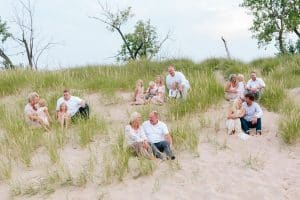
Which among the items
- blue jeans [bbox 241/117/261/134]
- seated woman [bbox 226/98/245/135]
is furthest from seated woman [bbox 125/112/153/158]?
blue jeans [bbox 241/117/261/134]

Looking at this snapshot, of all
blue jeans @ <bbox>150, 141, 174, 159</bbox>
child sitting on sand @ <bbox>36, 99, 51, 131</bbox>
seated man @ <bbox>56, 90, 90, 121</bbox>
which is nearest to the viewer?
blue jeans @ <bbox>150, 141, 174, 159</bbox>

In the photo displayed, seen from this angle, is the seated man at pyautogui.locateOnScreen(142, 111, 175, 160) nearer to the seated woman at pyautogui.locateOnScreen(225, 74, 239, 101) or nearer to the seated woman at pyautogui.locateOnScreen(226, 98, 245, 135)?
the seated woman at pyautogui.locateOnScreen(226, 98, 245, 135)

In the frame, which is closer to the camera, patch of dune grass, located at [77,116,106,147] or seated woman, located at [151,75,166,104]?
patch of dune grass, located at [77,116,106,147]

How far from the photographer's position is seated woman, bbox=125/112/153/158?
8742 millimetres

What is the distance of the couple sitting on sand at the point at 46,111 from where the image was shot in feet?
34.9

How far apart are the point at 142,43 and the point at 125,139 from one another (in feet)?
63.6

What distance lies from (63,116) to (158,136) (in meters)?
2.61

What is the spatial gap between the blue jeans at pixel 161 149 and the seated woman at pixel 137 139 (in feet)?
0.28

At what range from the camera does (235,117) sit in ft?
32.8

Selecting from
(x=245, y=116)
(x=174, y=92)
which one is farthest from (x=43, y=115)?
(x=245, y=116)

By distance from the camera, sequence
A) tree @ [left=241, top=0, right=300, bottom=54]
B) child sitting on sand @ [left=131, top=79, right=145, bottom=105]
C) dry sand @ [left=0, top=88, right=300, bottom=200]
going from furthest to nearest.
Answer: tree @ [left=241, top=0, right=300, bottom=54] → child sitting on sand @ [left=131, top=79, right=145, bottom=105] → dry sand @ [left=0, top=88, right=300, bottom=200]

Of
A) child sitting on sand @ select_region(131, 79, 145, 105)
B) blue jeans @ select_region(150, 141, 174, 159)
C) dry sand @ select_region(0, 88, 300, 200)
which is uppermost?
child sitting on sand @ select_region(131, 79, 145, 105)

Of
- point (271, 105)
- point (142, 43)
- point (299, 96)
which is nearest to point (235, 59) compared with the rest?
point (299, 96)

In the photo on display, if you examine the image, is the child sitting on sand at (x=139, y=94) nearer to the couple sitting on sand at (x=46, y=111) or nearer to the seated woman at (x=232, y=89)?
the couple sitting on sand at (x=46, y=111)
